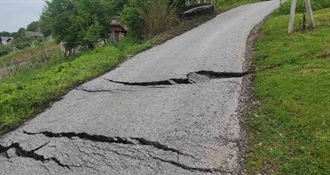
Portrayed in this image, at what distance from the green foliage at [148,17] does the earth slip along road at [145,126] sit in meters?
4.44

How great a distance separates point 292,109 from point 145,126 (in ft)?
7.22

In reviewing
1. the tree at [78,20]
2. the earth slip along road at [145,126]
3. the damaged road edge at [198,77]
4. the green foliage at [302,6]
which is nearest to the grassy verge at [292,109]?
the earth slip along road at [145,126]

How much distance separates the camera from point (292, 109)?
14.6ft

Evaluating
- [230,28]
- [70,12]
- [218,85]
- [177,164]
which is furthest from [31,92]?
[70,12]

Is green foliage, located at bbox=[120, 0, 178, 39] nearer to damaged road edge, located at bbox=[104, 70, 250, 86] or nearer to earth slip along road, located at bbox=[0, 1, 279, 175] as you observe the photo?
earth slip along road, located at bbox=[0, 1, 279, 175]

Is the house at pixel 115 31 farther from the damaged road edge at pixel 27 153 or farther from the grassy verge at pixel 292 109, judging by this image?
the damaged road edge at pixel 27 153

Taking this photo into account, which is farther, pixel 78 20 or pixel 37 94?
pixel 78 20

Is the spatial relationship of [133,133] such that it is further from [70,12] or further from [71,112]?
[70,12]

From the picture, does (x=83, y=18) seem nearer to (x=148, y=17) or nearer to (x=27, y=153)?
(x=148, y=17)

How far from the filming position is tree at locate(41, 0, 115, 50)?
53.3 feet

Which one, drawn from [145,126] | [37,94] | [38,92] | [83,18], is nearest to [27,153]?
[145,126]

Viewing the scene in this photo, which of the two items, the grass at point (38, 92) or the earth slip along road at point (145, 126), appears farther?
the grass at point (38, 92)

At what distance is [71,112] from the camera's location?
5809 mm

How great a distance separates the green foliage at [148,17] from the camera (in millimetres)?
11922
